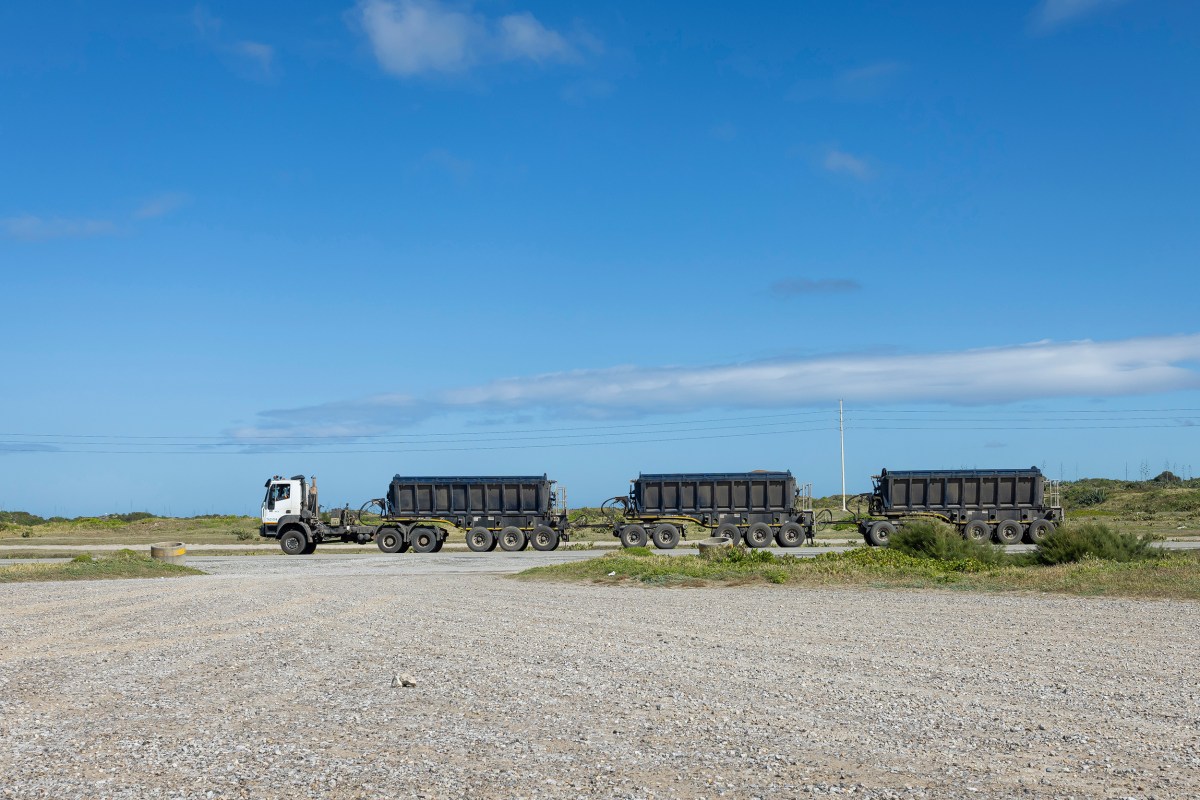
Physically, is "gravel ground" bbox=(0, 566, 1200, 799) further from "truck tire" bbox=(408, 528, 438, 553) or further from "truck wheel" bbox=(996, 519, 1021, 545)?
"truck wheel" bbox=(996, 519, 1021, 545)

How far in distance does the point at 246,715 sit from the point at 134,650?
566 centimetres

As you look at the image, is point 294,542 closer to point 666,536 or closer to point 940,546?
point 666,536

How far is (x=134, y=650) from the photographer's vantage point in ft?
47.8

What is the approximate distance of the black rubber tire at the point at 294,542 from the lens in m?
45.9

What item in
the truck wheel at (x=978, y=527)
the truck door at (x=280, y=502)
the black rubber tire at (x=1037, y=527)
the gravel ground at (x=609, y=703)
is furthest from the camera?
the truck door at (x=280, y=502)

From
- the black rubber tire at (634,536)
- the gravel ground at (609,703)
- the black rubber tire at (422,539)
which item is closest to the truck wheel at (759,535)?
the black rubber tire at (634,536)

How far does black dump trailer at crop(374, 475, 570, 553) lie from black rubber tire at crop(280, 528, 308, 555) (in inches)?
119

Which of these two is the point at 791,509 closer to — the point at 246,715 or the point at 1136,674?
the point at 1136,674

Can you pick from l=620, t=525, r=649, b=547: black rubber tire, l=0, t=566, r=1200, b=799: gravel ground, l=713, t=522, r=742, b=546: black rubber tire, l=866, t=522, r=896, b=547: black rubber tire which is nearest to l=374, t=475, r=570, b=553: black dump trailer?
l=620, t=525, r=649, b=547: black rubber tire

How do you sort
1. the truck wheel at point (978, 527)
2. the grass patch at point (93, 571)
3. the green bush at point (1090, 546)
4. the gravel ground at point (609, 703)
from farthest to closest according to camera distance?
the truck wheel at point (978, 527), the grass patch at point (93, 571), the green bush at point (1090, 546), the gravel ground at point (609, 703)

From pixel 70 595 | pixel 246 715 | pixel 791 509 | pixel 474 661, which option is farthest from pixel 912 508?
pixel 246 715

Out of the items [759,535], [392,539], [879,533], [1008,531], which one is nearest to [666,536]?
[759,535]

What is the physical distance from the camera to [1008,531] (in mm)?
45750

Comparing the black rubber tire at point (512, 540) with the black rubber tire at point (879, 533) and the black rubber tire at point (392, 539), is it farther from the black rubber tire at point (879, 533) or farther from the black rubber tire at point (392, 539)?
the black rubber tire at point (879, 533)
